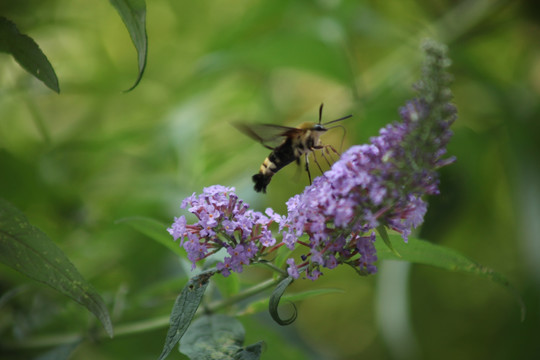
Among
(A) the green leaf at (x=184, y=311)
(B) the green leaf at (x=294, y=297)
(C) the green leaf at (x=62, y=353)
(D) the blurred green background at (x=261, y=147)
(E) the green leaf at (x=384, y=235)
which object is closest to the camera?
(A) the green leaf at (x=184, y=311)

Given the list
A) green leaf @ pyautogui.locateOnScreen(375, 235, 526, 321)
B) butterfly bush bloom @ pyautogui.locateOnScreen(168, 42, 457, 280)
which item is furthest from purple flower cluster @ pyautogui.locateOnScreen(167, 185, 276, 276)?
green leaf @ pyautogui.locateOnScreen(375, 235, 526, 321)

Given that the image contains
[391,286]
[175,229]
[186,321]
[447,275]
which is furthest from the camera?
[447,275]

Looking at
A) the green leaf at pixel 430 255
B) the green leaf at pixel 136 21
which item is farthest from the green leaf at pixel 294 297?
the green leaf at pixel 136 21

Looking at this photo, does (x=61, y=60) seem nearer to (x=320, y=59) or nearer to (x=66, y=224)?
(x=66, y=224)

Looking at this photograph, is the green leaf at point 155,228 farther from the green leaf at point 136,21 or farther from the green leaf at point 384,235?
the green leaf at point 384,235

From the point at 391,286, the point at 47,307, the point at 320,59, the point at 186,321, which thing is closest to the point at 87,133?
the point at 47,307

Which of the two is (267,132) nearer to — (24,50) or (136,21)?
(136,21)
